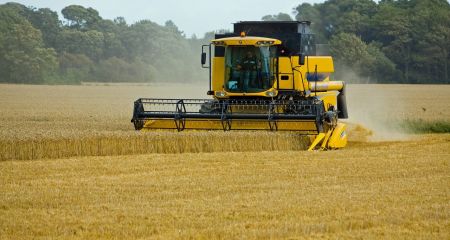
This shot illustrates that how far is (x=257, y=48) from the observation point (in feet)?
60.5

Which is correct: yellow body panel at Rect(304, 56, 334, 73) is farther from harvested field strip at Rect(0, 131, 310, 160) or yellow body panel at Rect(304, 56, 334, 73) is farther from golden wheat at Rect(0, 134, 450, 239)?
golden wheat at Rect(0, 134, 450, 239)

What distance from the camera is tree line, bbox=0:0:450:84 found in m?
53.8

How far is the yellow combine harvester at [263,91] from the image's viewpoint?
1700cm

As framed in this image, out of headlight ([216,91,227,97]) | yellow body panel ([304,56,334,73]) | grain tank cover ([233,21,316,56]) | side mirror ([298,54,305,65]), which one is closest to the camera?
side mirror ([298,54,305,65])

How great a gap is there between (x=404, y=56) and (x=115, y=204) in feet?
160

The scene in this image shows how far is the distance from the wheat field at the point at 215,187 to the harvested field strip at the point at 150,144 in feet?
0.05

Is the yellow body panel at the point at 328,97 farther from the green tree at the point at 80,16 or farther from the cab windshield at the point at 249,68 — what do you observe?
the green tree at the point at 80,16

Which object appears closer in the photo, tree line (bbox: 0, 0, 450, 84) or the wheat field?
the wheat field

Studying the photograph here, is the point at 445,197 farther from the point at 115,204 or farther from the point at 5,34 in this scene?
the point at 5,34

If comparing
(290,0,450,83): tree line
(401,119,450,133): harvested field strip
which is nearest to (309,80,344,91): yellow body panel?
(401,119,450,133): harvested field strip

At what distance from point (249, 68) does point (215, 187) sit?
710 cm

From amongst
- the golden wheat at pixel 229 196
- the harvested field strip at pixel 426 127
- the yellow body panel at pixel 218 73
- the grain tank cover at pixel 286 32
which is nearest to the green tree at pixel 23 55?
the harvested field strip at pixel 426 127

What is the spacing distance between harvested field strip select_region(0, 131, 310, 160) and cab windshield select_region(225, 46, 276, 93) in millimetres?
2173

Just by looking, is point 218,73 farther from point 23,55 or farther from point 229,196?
point 23,55
